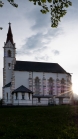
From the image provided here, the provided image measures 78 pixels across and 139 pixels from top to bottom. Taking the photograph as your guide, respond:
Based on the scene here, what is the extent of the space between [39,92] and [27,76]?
5.69m

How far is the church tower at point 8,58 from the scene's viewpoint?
6938cm

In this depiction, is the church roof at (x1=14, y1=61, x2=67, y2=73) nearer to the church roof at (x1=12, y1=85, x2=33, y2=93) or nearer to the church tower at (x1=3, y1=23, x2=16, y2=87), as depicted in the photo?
the church tower at (x1=3, y1=23, x2=16, y2=87)

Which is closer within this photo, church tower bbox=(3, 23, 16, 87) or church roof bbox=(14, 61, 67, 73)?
church tower bbox=(3, 23, 16, 87)

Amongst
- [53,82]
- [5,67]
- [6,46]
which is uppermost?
[6,46]

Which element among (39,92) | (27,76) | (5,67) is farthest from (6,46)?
(39,92)

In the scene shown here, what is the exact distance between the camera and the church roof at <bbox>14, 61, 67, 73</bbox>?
69750 millimetres

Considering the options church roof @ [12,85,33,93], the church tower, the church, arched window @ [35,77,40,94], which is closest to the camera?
church roof @ [12,85,33,93]

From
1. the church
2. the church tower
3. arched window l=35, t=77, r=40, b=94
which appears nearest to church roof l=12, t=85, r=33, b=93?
the church

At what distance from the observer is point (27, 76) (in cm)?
6862

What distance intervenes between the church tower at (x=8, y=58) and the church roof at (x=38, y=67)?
1.89 meters

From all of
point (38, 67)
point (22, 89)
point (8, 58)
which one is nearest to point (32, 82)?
point (22, 89)

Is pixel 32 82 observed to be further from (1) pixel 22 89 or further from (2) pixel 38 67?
(2) pixel 38 67

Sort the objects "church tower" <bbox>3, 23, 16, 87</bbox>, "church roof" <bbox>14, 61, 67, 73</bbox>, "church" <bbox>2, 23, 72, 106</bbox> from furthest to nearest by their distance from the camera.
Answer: "church roof" <bbox>14, 61, 67, 73</bbox> < "church tower" <bbox>3, 23, 16, 87</bbox> < "church" <bbox>2, 23, 72, 106</bbox>

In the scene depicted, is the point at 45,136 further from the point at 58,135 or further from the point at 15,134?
the point at 15,134
